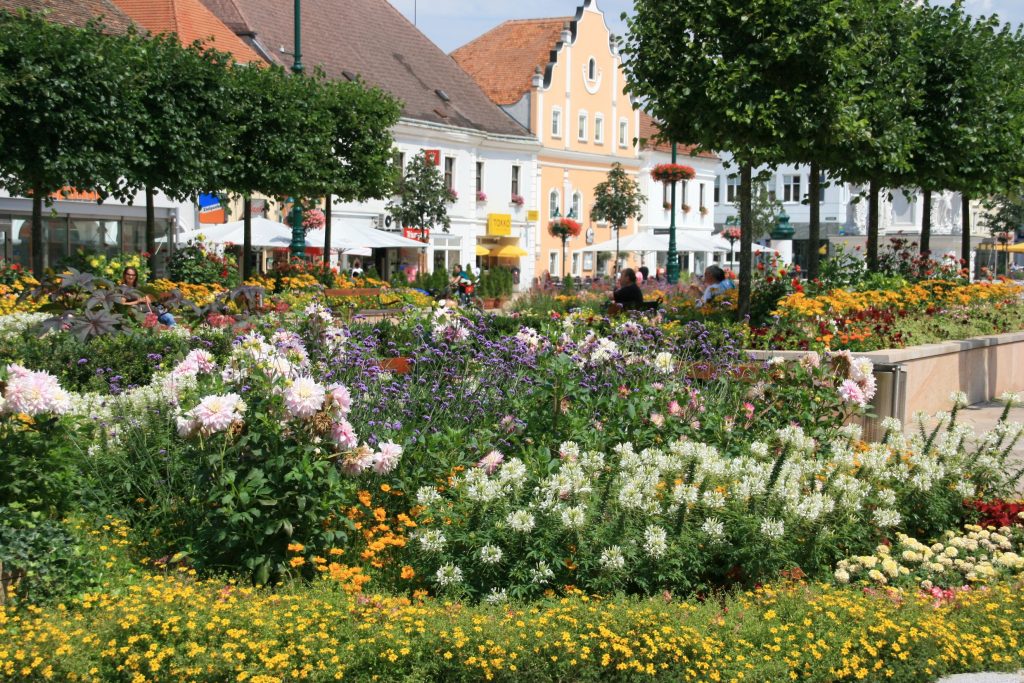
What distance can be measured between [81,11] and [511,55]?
28.1 m

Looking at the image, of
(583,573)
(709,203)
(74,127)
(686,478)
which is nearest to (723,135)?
(686,478)

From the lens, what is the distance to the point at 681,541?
5652 millimetres

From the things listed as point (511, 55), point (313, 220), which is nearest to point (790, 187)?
point (511, 55)

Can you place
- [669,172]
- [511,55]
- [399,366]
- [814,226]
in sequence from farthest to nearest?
[511,55]
[669,172]
[814,226]
[399,366]

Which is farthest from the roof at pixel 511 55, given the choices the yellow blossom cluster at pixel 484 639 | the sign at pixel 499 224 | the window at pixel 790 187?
the yellow blossom cluster at pixel 484 639

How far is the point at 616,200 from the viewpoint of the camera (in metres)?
50.5

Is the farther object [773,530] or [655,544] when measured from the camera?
[773,530]

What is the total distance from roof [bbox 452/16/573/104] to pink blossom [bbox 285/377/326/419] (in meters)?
47.4

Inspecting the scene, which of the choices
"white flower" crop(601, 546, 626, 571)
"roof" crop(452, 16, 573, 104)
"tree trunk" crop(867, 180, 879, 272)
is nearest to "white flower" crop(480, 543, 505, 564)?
"white flower" crop(601, 546, 626, 571)

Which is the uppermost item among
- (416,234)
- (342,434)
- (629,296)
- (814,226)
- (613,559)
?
(416,234)

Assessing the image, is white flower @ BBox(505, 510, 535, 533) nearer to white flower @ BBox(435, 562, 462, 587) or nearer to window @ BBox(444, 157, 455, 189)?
white flower @ BBox(435, 562, 462, 587)

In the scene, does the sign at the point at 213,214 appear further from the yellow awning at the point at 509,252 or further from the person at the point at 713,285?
the person at the point at 713,285

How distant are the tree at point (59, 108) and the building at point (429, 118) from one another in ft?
54.5

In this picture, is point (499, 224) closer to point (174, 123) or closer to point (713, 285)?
point (174, 123)
